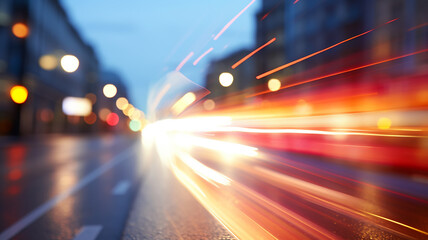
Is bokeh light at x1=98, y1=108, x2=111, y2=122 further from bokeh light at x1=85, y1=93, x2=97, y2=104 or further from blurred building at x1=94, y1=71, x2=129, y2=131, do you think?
bokeh light at x1=85, y1=93, x2=97, y2=104

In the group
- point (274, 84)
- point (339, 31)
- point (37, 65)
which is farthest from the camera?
point (274, 84)

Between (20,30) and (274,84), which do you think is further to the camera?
(274,84)

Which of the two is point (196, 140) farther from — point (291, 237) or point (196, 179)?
point (291, 237)

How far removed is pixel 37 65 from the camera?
5081 centimetres

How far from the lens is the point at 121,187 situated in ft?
33.4

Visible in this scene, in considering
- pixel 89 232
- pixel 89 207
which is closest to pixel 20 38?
pixel 89 207

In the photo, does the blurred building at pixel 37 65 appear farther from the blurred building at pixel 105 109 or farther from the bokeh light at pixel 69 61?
the blurred building at pixel 105 109

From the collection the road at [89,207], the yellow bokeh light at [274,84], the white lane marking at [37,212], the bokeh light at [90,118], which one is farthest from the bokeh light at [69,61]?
the bokeh light at [90,118]

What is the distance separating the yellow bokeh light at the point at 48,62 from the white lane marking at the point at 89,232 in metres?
50.6

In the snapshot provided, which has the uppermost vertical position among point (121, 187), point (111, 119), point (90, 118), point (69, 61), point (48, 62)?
point (48, 62)

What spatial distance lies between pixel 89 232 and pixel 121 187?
15.4 ft

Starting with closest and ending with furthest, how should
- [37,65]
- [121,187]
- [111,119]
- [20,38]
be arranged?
[121,187] < [20,38] < [37,65] < [111,119]

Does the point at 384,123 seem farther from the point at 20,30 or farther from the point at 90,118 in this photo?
the point at 90,118

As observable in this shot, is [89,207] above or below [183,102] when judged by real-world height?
below
